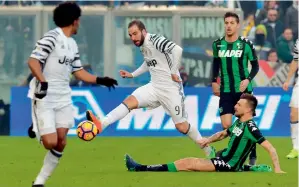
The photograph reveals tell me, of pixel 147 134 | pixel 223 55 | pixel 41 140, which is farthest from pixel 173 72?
pixel 147 134

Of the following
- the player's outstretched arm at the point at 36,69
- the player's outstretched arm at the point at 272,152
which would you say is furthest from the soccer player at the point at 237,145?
the player's outstretched arm at the point at 36,69

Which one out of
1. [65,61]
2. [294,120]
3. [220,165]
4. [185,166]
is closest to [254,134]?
[220,165]

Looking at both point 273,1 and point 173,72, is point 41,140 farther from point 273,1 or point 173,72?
point 273,1

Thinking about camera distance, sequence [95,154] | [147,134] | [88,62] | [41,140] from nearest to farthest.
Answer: [41,140], [95,154], [147,134], [88,62]

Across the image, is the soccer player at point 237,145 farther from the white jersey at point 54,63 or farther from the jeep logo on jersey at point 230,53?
the white jersey at point 54,63

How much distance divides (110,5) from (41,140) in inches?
453

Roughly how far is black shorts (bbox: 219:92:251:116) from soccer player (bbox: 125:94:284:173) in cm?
146

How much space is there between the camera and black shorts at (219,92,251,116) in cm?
1407

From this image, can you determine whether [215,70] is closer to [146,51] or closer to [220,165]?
[146,51]

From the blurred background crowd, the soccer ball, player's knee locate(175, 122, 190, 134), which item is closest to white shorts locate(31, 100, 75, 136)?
the soccer ball

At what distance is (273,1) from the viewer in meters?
22.4

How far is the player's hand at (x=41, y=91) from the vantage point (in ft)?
34.5

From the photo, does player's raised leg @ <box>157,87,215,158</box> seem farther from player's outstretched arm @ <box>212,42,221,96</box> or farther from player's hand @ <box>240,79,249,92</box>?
player's hand @ <box>240,79,249,92</box>

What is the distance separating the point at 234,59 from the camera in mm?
14141
